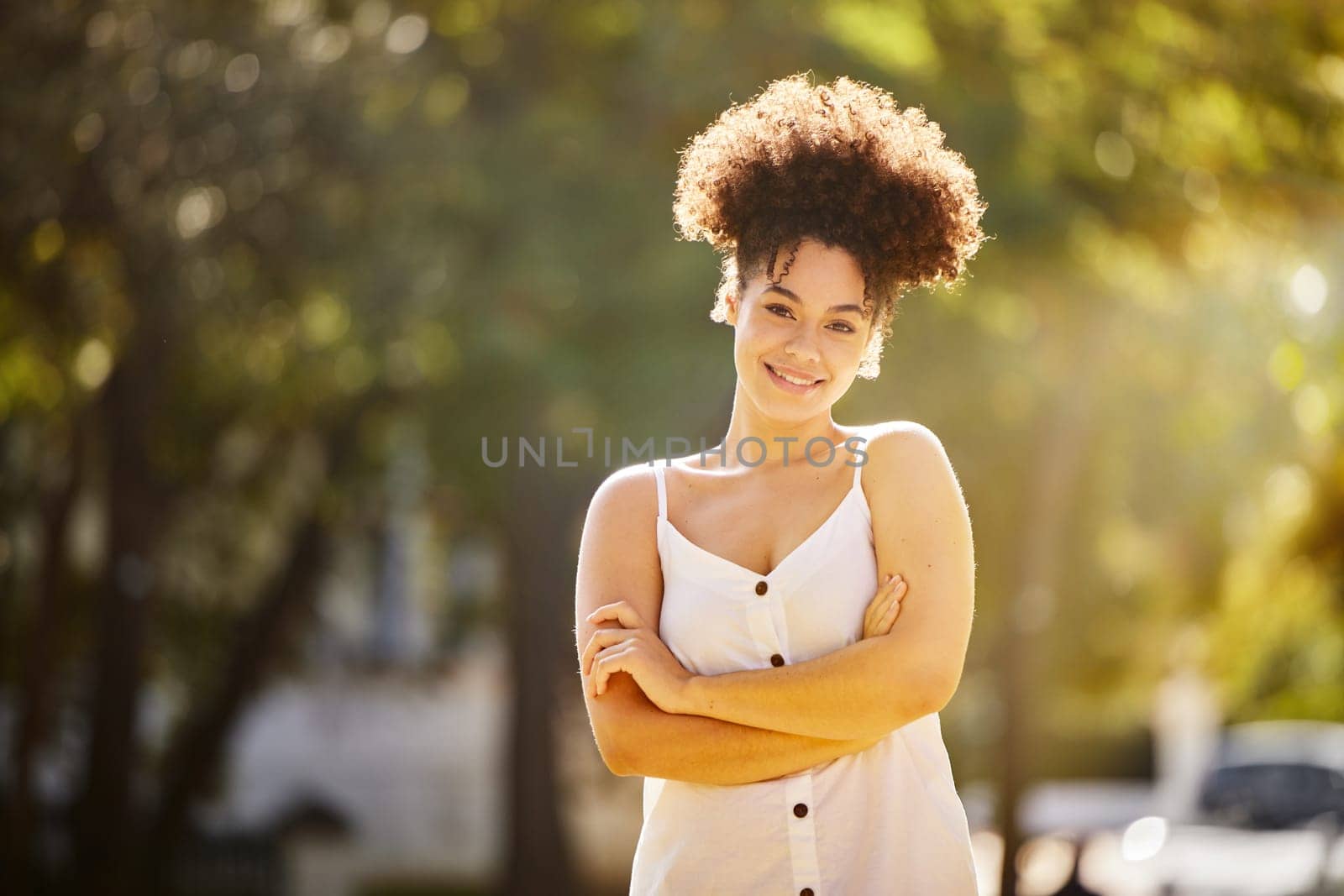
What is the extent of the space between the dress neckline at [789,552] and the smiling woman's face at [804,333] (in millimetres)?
155

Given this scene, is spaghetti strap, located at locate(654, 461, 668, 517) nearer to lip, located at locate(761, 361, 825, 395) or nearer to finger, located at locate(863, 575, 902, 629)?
lip, located at locate(761, 361, 825, 395)

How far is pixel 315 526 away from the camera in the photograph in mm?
15211

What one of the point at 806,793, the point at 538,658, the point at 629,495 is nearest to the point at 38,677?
the point at 538,658

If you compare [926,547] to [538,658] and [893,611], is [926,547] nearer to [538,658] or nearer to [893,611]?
[893,611]

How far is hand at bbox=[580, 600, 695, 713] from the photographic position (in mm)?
2660

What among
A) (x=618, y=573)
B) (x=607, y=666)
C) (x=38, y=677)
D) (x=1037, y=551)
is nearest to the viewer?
(x=607, y=666)

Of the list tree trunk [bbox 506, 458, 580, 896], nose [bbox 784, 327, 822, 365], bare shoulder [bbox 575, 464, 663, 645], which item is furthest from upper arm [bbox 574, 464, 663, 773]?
tree trunk [bbox 506, 458, 580, 896]

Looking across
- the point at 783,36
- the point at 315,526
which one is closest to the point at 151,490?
the point at 315,526

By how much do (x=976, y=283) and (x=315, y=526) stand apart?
24.7ft

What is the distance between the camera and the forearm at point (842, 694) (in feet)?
8.50

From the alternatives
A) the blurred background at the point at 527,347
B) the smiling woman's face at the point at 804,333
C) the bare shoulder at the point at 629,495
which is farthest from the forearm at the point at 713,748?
the blurred background at the point at 527,347

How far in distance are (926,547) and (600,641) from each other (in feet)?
1.88

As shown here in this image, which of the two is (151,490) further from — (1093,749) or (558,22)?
(1093,749)

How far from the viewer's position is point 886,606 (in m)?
2.64
